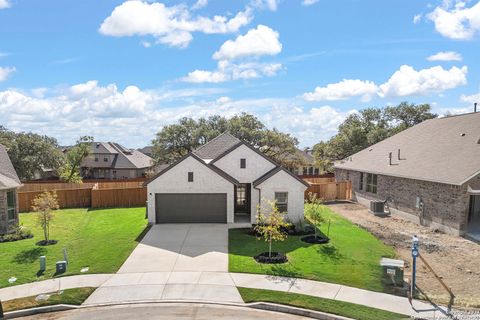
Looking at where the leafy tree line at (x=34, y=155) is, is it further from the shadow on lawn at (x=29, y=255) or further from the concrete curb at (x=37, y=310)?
the concrete curb at (x=37, y=310)

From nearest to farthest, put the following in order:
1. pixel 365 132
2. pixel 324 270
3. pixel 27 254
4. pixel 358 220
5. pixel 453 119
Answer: pixel 324 270 < pixel 27 254 < pixel 358 220 < pixel 453 119 < pixel 365 132

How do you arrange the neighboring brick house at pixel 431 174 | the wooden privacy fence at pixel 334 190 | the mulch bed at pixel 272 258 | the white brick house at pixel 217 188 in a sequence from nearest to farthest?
1. the mulch bed at pixel 272 258
2. the neighboring brick house at pixel 431 174
3. the white brick house at pixel 217 188
4. the wooden privacy fence at pixel 334 190

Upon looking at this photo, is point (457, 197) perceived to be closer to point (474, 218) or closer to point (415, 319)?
point (474, 218)

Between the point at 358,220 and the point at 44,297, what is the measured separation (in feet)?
65.0

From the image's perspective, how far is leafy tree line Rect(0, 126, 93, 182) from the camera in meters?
43.8

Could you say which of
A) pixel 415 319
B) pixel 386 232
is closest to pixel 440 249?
pixel 386 232

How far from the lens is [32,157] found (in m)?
44.3

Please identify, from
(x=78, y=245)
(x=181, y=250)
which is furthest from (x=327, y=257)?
(x=78, y=245)

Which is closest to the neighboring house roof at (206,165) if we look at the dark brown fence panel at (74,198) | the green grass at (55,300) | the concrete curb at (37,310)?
the green grass at (55,300)

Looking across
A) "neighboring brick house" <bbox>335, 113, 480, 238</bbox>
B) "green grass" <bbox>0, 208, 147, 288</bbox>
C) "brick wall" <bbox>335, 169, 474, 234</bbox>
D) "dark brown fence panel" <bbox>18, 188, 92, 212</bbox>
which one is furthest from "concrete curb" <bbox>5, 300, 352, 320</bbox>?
"dark brown fence panel" <bbox>18, 188, 92, 212</bbox>

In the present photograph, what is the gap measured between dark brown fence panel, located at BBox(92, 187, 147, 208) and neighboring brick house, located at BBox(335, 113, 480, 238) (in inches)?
763

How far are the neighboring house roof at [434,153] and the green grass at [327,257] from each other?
20.3 ft

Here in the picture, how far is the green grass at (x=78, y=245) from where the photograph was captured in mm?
15227

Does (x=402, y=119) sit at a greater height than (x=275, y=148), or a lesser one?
greater
